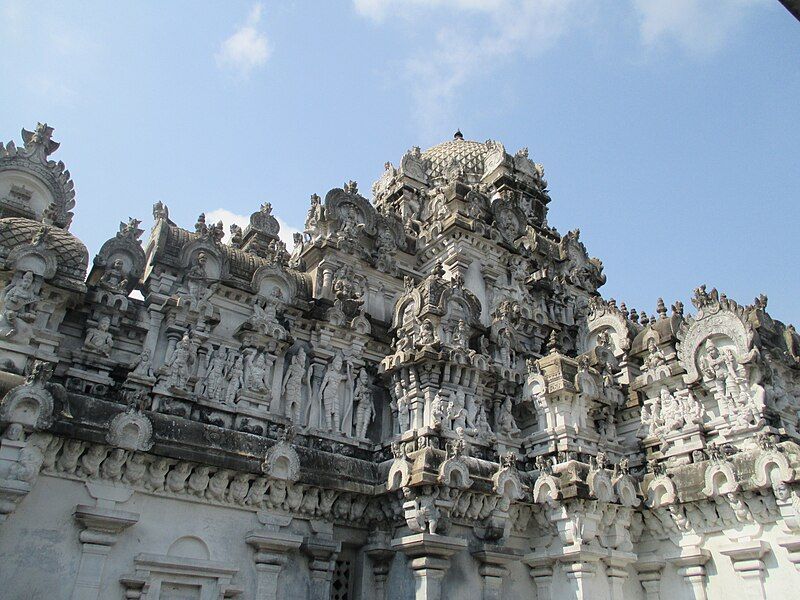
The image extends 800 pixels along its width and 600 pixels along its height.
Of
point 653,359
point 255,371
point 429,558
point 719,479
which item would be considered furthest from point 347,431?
point 653,359

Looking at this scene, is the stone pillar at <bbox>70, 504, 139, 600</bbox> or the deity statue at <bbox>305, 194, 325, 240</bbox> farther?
the deity statue at <bbox>305, 194, 325, 240</bbox>

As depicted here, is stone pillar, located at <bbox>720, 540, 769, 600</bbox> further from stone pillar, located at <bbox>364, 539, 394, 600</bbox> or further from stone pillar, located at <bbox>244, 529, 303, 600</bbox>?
stone pillar, located at <bbox>244, 529, 303, 600</bbox>

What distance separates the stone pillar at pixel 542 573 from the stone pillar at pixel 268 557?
6.19m

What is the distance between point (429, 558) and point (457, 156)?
21647 mm

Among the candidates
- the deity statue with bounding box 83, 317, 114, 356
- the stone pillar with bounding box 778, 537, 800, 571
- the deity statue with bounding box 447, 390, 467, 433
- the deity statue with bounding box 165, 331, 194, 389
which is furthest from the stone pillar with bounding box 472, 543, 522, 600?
the deity statue with bounding box 83, 317, 114, 356

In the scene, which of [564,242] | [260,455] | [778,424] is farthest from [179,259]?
[564,242]

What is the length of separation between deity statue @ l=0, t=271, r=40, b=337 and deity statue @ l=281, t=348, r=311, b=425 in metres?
5.80

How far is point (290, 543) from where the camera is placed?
13.8m

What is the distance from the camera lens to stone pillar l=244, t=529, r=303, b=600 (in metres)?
13.3

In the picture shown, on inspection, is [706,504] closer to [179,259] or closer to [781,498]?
[781,498]

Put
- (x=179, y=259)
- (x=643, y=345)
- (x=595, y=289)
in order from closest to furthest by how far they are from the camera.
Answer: (x=179, y=259) < (x=643, y=345) < (x=595, y=289)

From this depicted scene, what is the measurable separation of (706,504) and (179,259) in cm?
1416

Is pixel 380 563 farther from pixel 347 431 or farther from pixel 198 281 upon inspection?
pixel 198 281

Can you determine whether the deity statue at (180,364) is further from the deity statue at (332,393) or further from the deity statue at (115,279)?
the deity statue at (332,393)
